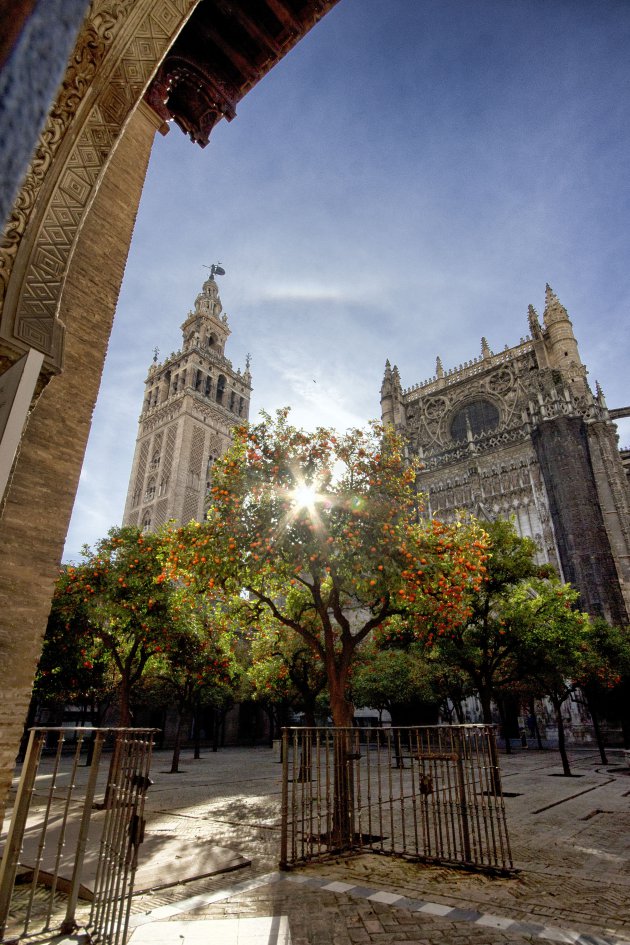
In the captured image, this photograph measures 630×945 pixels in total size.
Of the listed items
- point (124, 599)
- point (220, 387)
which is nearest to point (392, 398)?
point (220, 387)

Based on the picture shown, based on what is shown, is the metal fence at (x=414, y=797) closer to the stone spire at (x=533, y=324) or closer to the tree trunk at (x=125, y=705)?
the tree trunk at (x=125, y=705)

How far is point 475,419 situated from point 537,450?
Answer: 8449 millimetres

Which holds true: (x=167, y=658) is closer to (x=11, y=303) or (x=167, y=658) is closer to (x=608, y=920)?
(x=608, y=920)

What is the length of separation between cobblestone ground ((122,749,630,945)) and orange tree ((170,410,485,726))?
3163mm

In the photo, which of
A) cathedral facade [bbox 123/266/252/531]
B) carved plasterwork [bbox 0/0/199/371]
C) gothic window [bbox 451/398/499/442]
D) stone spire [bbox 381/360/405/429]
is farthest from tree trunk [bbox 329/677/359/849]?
stone spire [bbox 381/360/405/429]

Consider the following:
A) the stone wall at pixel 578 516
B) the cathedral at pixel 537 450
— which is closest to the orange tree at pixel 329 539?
the stone wall at pixel 578 516

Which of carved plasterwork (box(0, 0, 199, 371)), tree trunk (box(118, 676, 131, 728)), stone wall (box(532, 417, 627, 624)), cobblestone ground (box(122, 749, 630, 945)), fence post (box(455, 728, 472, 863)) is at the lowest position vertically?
cobblestone ground (box(122, 749, 630, 945))

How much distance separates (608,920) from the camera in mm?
4336

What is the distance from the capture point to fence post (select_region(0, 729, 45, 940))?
3.36 metres

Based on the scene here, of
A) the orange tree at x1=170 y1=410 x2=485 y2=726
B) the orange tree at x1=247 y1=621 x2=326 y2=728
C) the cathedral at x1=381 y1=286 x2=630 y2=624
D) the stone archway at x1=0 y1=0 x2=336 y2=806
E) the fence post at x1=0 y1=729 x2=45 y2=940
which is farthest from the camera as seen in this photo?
the cathedral at x1=381 y1=286 x2=630 y2=624

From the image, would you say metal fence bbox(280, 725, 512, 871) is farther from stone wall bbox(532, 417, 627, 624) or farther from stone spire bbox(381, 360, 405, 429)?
Answer: stone spire bbox(381, 360, 405, 429)

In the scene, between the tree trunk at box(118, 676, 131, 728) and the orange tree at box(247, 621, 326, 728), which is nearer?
the tree trunk at box(118, 676, 131, 728)

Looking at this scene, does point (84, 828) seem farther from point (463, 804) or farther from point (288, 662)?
point (288, 662)

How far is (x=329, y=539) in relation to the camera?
380 inches
